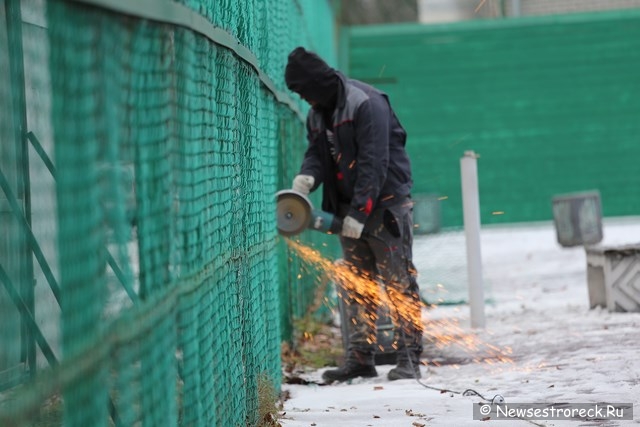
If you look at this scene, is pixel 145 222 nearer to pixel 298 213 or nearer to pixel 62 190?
pixel 62 190

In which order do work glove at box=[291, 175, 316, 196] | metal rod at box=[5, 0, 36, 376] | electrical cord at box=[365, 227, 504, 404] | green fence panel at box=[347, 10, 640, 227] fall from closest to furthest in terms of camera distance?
metal rod at box=[5, 0, 36, 376] < electrical cord at box=[365, 227, 504, 404] < work glove at box=[291, 175, 316, 196] < green fence panel at box=[347, 10, 640, 227]

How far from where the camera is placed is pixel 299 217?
7.67 m

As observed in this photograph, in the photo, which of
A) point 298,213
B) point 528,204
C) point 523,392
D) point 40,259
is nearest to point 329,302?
point 298,213

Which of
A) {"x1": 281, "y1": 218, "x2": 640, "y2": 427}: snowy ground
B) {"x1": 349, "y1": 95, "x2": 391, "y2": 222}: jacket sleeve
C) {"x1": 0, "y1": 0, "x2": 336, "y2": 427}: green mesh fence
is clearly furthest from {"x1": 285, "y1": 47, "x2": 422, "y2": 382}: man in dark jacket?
{"x1": 0, "y1": 0, "x2": 336, "y2": 427}: green mesh fence

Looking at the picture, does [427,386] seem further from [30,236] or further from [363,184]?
[30,236]

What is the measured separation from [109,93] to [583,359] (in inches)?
208

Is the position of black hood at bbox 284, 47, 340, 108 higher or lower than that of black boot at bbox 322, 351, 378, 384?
higher

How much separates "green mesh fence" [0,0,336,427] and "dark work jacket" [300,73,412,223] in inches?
21.5

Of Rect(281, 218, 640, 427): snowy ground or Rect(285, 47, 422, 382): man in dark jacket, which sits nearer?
Rect(281, 218, 640, 427): snowy ground

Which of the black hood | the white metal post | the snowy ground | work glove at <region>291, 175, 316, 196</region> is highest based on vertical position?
the black hood

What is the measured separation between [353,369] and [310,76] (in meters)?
1.78

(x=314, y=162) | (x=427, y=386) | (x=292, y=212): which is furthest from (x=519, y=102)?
(x=427, y=386)

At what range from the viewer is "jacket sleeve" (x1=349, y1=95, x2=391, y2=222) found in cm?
733

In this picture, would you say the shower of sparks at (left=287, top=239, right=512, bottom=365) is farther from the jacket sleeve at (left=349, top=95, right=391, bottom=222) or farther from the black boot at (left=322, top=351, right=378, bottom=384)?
the jacket sleeve at (left=349, top=95, right=391, bottom=222)
